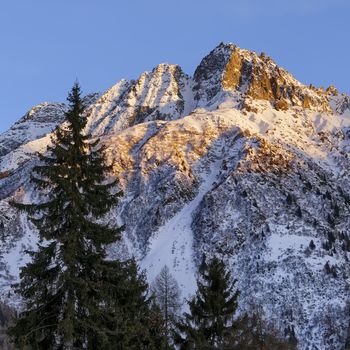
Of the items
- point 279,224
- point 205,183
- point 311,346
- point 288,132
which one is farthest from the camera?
point 288,132

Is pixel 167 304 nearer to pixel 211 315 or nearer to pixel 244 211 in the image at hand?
pixel 211 315

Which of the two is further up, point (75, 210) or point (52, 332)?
point (75, 210)

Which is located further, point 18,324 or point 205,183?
point 205,183

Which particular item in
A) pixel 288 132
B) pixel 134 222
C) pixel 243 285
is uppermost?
pixel 288 132

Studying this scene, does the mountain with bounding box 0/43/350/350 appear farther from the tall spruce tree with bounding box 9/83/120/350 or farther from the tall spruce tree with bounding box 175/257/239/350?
the tall spruce tree with bounding box 9/83/120/350

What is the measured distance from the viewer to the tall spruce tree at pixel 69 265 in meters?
20.0

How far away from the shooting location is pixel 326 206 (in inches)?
5901

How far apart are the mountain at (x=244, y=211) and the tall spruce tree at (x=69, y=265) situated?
8902 cm

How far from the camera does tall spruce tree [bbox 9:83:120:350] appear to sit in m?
20.0

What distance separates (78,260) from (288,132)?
171 m

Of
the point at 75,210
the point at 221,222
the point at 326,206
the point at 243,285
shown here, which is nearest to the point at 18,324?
the point at 75,210

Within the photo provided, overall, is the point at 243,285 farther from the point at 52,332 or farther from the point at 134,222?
the point at 52,332

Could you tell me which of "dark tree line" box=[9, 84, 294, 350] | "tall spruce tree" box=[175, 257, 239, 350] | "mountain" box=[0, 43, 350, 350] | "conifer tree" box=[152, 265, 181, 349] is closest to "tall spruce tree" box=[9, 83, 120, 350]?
"dark tree line" box=[9, 84, 294, 350]

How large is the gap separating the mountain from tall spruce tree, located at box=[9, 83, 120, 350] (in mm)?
89019
